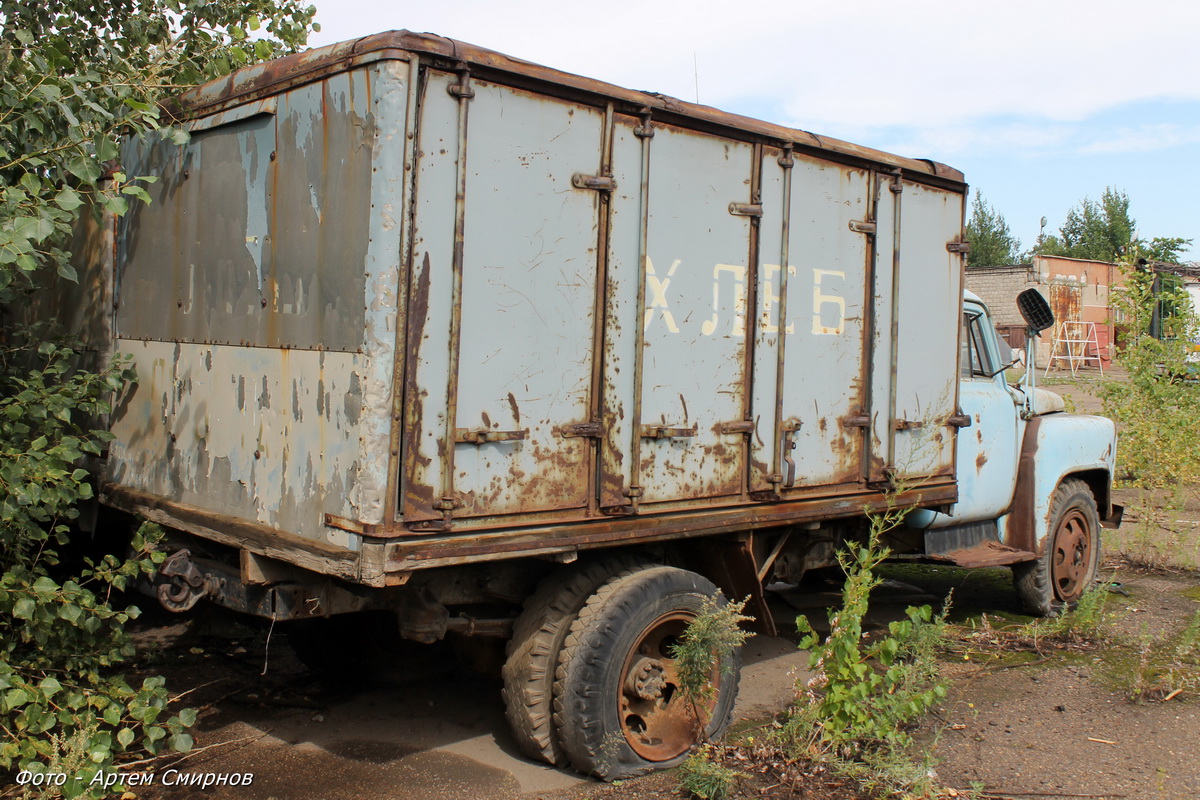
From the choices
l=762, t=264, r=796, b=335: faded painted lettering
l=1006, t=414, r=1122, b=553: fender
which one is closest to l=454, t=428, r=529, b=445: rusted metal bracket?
l=762, t=264, r=796, b=335: faded painted lettering

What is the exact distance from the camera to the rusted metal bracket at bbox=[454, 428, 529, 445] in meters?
3.50

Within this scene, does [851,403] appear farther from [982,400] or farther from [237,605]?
[237,605]

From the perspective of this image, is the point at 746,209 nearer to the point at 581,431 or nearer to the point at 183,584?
the point at 581,431

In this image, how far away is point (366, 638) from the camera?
5.05 meters

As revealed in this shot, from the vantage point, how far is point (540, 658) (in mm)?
3916

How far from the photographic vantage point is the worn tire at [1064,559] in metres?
6.69

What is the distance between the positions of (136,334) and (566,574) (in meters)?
2.36

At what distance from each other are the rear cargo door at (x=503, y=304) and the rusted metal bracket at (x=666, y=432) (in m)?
0.30

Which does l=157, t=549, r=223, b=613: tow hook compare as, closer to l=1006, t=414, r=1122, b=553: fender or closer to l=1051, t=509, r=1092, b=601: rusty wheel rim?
l=1006, t=414, r=1122, b=553: fender

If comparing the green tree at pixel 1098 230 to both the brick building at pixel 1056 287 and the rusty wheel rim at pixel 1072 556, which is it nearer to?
the brick building at pixel 1056 287

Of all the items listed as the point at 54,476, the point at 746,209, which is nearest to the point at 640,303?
the point at 746,209

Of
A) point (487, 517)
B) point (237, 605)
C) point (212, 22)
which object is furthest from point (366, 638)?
point (212, 22)

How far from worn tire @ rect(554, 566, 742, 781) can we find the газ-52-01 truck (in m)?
0.01

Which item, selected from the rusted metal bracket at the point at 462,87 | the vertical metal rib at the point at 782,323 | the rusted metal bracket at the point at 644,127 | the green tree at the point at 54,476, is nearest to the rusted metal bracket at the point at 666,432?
the vertical metal rib at the point at 782,323
